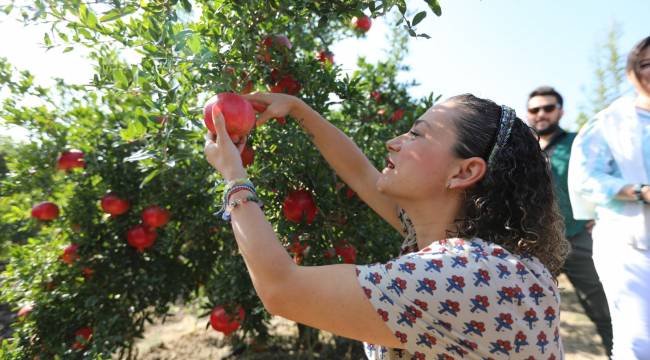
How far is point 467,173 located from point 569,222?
2041 millimetres

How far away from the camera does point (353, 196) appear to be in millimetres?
2020

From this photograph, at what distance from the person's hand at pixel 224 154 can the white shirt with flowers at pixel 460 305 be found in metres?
0.39

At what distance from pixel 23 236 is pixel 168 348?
1.72 metres

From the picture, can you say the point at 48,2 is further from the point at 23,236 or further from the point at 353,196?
the point at 23,236

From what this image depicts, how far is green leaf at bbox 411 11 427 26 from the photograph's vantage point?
1.48 meters

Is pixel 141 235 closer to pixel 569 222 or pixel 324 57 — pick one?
pixel 324 57

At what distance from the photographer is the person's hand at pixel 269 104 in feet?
4.59

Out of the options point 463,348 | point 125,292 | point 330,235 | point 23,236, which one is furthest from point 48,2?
point 23,236

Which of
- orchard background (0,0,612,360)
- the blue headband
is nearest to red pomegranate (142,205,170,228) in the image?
orchard background (0,0,612,360)

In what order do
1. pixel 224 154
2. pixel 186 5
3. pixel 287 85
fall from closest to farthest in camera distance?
pixel 224 154
pixel 186 5
pixel 287 85

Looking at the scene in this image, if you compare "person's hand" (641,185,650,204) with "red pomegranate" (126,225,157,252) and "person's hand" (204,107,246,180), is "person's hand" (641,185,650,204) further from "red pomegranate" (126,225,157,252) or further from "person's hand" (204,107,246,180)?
"red pomegranate" (126,225,157,252)

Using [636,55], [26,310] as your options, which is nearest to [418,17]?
[636,55]

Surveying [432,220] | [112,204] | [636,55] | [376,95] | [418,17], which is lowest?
[432,220]

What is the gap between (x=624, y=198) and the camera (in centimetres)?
182
